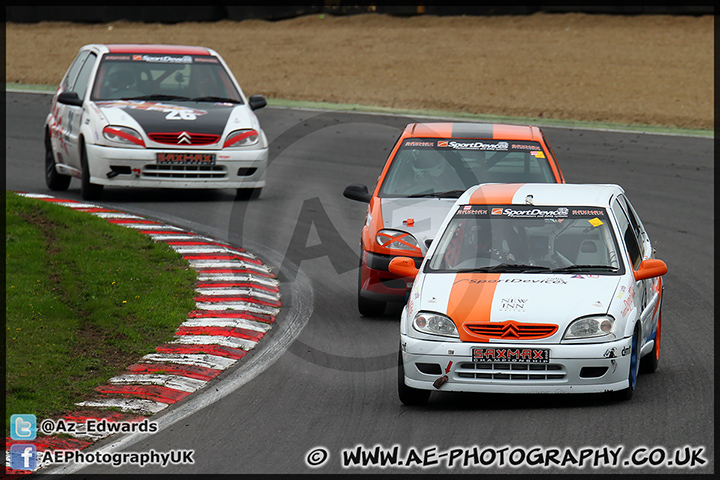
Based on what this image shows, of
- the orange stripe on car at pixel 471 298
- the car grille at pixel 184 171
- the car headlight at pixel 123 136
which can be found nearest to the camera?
the orange stripe on car at pixel 471 298

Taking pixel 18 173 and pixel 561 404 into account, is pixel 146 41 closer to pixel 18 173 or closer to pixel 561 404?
pixel 18 173

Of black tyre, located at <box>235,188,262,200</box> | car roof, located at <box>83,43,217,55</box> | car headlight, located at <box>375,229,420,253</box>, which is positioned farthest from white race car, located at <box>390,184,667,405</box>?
car roof, located at <box>83,43,217,55</box>

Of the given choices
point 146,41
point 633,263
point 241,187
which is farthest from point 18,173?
point 146,41

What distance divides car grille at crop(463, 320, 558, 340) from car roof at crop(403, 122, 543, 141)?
4176mm

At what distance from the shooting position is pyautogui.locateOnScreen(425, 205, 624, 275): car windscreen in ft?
26.4

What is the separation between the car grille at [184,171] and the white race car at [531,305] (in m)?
7.25

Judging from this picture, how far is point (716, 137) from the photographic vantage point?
2220cm

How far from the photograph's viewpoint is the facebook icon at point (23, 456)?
650 centimetres

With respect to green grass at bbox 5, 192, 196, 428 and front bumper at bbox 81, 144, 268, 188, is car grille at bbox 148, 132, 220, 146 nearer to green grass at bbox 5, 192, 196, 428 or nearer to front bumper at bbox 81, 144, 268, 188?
front bumper at bbox 81, 144, 268, 188

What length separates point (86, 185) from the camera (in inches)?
606

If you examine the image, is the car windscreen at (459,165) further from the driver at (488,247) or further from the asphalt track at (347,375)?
the driver at (488,247)

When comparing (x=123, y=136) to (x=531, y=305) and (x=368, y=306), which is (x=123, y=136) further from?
(x=531, y=305)

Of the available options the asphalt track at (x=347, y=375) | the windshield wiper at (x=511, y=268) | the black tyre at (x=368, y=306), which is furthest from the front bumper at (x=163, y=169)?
the windshield wiper at (x=511, y=268)
